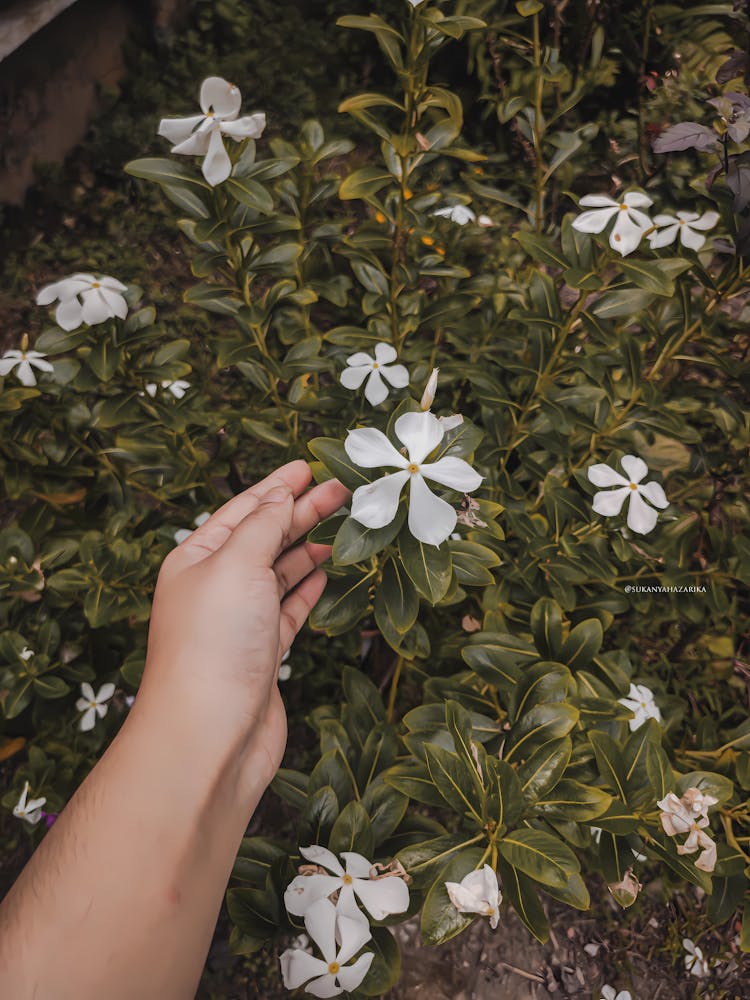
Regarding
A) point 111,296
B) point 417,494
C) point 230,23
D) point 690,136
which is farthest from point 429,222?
point 230,23

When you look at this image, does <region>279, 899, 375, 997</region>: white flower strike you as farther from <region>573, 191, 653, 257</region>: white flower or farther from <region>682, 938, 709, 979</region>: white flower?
<region>573, 191, 653, 257</region>: white flower

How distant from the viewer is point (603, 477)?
1.51m

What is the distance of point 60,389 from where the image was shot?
1.67 m

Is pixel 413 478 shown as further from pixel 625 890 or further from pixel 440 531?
pixel 625 890

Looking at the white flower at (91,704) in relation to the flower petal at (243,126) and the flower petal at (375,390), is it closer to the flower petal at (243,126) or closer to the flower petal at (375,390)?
the flower petal at (375,390)

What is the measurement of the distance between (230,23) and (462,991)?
17.4ft

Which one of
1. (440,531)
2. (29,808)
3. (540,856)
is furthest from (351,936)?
(29,808)

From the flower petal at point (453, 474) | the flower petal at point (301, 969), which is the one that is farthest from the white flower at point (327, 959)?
the flower petal at point (453, 474)

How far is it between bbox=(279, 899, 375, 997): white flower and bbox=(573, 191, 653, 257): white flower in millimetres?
1424

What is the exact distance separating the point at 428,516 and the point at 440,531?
1.2 inches

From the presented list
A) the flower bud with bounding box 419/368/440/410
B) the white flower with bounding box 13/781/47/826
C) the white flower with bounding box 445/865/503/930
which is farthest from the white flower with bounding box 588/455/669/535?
the white flower with bounding box 13/781/47/826

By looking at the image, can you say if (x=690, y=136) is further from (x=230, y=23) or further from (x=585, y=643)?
(x=230, y=23)

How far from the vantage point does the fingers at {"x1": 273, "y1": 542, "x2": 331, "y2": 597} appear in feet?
4.91

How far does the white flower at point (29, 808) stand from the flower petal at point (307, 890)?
866 millimetres
